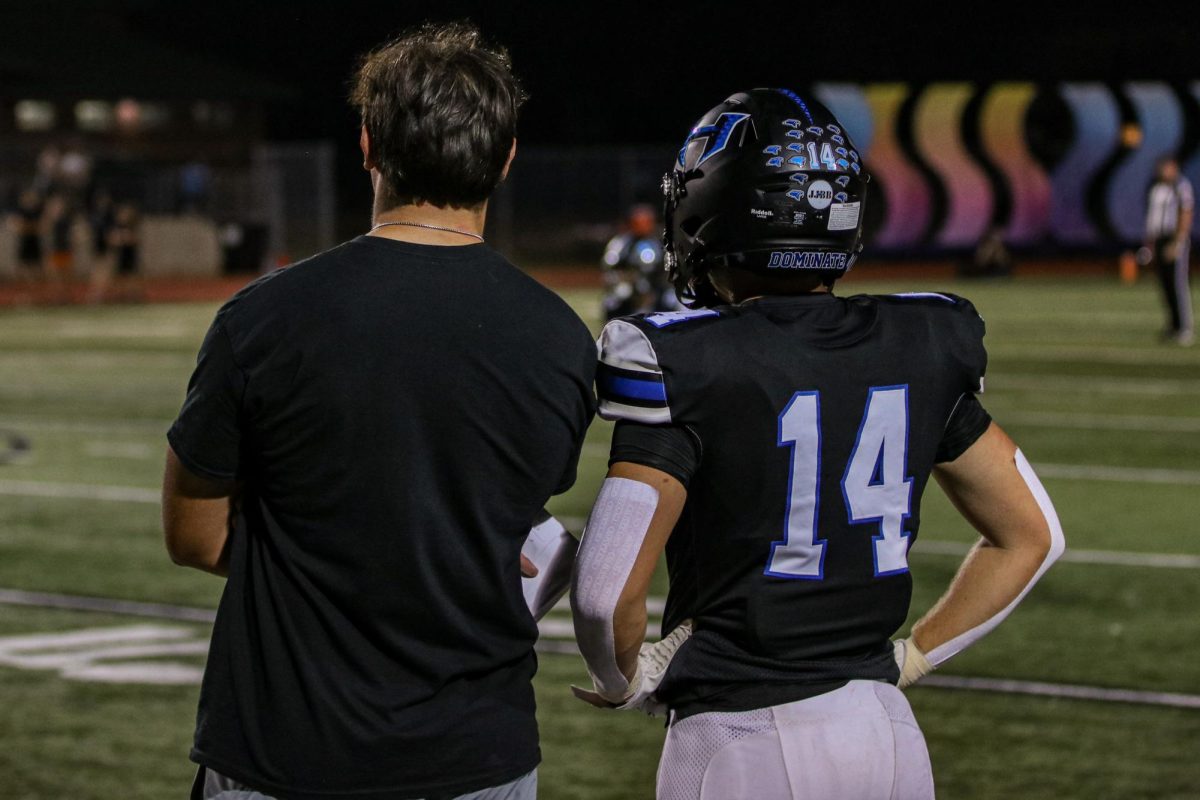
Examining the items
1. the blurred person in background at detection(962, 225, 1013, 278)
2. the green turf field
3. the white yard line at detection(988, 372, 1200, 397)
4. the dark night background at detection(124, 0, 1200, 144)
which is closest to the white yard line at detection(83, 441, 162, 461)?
the green turf field

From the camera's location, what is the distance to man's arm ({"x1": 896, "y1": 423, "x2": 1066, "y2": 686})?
291 centimetres

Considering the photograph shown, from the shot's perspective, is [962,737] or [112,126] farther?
[112,126]

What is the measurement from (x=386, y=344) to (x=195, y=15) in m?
54.9

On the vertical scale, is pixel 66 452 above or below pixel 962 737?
below

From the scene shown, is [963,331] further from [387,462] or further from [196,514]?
[196,514]

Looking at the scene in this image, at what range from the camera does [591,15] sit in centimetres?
5138

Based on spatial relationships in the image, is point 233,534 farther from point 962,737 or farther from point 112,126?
point 112,126

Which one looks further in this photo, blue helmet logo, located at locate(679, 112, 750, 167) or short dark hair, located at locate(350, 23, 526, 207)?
blue helmet logo, located at locate(679, 112, 750, 167)

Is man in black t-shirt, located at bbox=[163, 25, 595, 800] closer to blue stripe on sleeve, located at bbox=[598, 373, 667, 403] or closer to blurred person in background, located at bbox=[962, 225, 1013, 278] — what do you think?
blue stripe on sleeve, located at bbox=[598, 373, 667, 403]

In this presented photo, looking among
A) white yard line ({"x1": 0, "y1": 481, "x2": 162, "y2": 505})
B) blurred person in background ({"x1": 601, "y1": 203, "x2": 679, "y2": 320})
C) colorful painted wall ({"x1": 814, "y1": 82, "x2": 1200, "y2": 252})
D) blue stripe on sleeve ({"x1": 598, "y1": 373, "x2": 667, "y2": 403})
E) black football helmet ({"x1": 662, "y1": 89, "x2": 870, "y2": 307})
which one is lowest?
colorful painted wall ({"x1": 814, "y1": 82, "x2": 1200, "y2": 252})

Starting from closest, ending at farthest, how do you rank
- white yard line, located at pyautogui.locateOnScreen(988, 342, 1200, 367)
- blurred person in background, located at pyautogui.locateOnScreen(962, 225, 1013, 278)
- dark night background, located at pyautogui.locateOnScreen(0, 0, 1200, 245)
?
white yard line, located at pyautogui.locateOnScreen(988, 342, 1200, 367) < blurred person in background, located at pyautogui.locateOnScreen(962, 225, 1013, 278) < dark night background, located at pyautogui.locateOnScreen(0, 0, 1200, 245)

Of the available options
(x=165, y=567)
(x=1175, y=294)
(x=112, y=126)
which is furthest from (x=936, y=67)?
(x=165, y=567)

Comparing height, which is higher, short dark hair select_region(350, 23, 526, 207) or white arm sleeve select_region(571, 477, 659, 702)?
short dark hair select_region(350, 23, 526, 207)

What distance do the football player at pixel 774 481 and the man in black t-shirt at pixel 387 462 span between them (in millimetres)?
157
